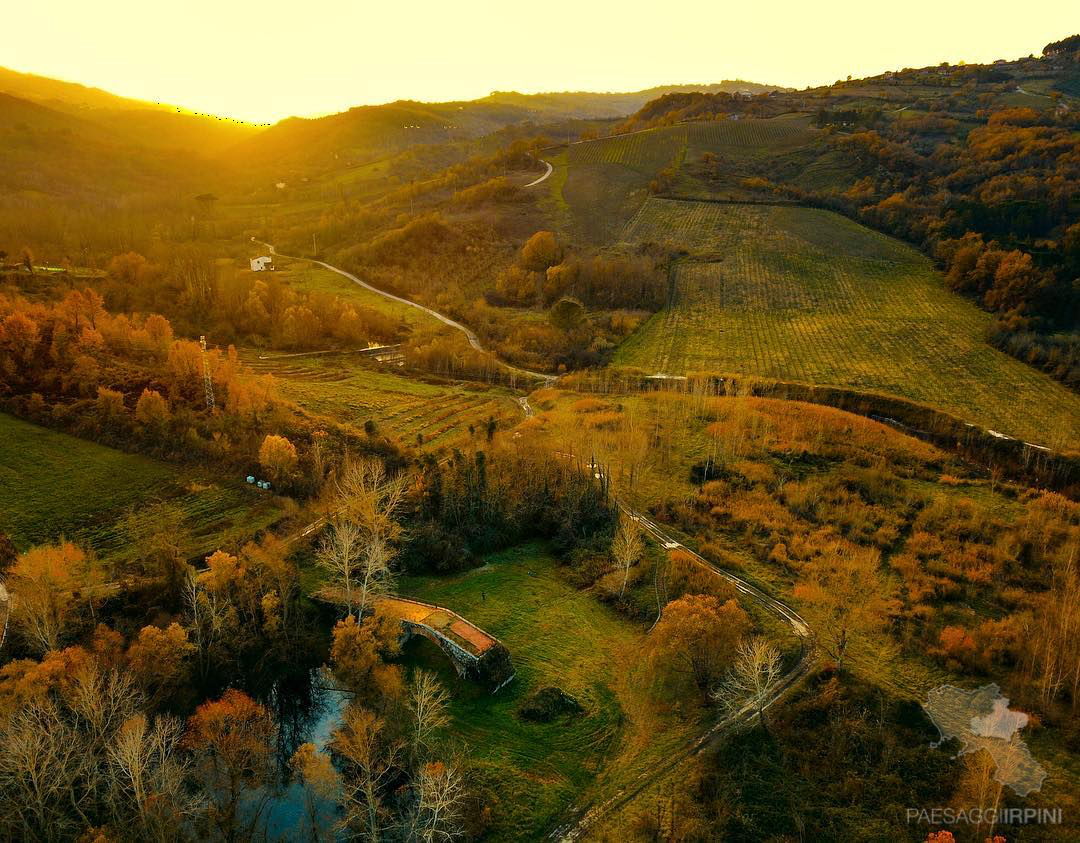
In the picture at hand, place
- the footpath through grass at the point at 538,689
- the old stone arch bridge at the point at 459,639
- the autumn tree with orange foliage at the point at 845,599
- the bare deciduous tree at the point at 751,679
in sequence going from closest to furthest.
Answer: the footpath through grass at the point at 538,689 < the bare deciduous tree at the point at 751,679 < the old stone arch bridge at the point at 459,639 < the autumn tree with orange foliage at the point at 845,599

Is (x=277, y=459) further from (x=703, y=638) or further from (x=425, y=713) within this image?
(x=703, y=638)

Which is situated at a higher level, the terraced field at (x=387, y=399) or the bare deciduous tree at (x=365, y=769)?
the terraced field at (x=387, y=399)

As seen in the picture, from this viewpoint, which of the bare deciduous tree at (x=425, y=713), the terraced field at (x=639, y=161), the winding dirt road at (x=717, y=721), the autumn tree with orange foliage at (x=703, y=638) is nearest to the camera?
the winding dirt road at (x=717, y=721)

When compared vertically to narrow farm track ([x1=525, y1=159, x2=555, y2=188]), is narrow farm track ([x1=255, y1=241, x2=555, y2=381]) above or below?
below

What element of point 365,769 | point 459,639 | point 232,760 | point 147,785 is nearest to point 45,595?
point 147,785

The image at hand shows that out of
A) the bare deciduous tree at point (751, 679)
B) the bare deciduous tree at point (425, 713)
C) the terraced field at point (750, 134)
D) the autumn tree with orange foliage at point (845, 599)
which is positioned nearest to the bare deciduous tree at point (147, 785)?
the bare deciduous tree at point (425, 713)

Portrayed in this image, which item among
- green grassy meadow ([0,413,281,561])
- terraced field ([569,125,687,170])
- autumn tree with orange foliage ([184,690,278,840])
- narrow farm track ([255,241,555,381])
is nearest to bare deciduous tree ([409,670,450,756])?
autumn tree with orange foliage ([184,690,278,840])

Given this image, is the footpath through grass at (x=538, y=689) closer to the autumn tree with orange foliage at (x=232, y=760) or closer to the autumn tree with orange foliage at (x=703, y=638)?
the autumn tree with orange foliage at (x=703, y=638)

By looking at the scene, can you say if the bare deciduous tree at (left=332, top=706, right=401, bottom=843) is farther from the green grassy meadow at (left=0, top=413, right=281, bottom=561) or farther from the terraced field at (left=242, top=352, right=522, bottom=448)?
the terraced field at (left=242, top=352, right=522, bottom=448)
